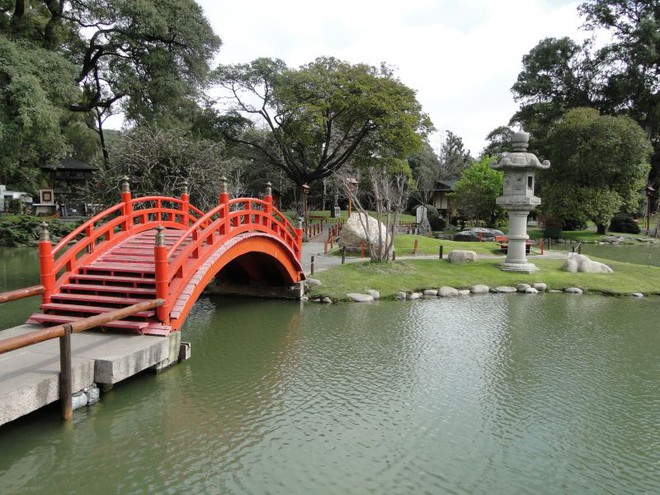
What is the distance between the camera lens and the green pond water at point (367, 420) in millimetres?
6355

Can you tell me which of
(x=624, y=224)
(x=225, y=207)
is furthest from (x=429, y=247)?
(x=624, y=224)

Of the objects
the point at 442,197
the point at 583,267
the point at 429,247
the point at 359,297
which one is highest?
the point at 442,197

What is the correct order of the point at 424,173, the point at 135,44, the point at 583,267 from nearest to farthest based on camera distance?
the point at 583,267
the point at 135,44
the point at 424,173

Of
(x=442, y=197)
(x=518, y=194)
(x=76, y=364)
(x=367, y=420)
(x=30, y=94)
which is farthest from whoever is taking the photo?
(x=442, y=197)

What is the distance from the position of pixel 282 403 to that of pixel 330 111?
27038mm

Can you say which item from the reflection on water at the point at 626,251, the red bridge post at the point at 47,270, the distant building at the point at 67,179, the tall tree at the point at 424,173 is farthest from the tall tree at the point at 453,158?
the red bridge post at the point at 47,270

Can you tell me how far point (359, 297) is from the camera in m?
16.6

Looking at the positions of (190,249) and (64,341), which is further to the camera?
(190,249)

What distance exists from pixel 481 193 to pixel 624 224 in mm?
13632

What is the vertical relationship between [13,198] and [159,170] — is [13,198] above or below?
above

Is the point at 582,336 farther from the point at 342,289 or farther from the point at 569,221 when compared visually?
the point at 569,221

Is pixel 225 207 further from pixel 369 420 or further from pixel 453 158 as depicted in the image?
pixel 453 158

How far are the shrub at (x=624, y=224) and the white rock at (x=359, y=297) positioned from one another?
36.7 m

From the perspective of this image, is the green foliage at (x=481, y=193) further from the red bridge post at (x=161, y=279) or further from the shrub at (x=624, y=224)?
the red bridge post at (x=161, y=279)
